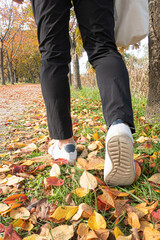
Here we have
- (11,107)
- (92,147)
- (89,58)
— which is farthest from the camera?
(11,107)

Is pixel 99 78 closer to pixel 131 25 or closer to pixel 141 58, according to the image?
pixel 131 25

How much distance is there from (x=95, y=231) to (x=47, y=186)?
0.40m

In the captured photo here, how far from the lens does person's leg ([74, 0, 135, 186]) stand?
2.48ft

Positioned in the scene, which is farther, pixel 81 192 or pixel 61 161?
pixel 61 161

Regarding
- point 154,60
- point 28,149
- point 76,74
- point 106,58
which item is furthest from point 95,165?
point 76,74

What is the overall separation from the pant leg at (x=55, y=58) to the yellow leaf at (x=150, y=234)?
64 cm

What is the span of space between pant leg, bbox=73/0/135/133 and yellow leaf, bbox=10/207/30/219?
0.56 meters

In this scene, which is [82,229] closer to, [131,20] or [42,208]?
[42,208]

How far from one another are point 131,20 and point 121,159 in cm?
81

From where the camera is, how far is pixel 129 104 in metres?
0.82

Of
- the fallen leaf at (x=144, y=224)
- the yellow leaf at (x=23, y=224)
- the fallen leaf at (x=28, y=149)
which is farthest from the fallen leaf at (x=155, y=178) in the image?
the fallen leaf at (x=28, y=149)

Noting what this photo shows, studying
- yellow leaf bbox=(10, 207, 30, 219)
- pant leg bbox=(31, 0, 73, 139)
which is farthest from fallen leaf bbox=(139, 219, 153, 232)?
pant leg bbox=(31, 0, 73, 139)

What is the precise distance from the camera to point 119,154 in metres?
0.76

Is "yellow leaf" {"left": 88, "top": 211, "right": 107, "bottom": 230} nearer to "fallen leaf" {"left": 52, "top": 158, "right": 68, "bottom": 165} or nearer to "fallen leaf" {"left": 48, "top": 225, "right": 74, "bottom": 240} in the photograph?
"fallen leaf" {"left": 48, "top": 225, "right": 74, "bottom": 240}
